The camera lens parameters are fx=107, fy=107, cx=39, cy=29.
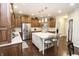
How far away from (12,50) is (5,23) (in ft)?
1.64

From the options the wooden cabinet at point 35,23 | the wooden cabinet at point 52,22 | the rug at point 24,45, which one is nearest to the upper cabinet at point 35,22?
the wooden cabinet at point 35,23

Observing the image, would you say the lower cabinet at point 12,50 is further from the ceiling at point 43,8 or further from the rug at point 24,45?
the ceiling at point 43,8

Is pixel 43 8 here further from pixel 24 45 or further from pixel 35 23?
pixel 24 45

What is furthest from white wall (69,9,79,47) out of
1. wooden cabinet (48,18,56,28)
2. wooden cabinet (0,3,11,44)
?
wooden cabinet (0,3,11,44)

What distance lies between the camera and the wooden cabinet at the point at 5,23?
1.81 metres

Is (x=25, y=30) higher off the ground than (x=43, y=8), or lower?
lower

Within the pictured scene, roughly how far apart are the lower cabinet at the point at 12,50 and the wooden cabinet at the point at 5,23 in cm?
14

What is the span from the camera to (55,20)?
1946 millimetres

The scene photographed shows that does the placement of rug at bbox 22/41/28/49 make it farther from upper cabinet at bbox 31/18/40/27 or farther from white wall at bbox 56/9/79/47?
white wall at bbox 56/9/79/47

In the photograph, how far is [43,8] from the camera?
1885mm

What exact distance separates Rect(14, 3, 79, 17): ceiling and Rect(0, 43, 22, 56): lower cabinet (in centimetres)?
62

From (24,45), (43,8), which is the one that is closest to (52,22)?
(43,8)

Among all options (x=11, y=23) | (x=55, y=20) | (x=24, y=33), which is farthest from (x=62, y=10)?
(x=11, y=23)

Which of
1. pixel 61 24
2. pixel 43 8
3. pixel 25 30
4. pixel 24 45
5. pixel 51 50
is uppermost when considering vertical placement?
pixel 43 8
